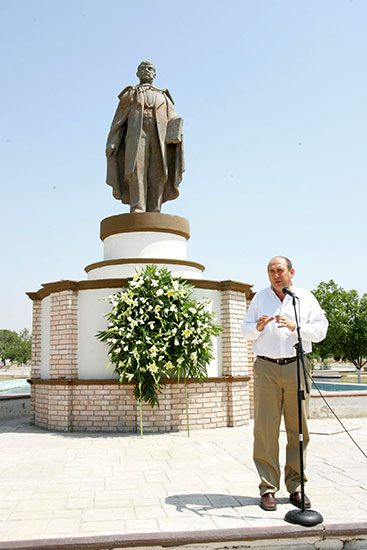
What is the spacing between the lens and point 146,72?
1150 cm

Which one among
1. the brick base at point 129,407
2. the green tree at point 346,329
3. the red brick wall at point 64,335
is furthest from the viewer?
the green tree at point 346,329

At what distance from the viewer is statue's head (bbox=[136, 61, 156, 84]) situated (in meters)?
11.5

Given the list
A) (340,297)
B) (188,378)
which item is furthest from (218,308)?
(340,297)

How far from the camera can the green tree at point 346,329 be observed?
34406 millimetres

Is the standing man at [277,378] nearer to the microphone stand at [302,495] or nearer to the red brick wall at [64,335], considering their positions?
the microphone stand at [302,495]

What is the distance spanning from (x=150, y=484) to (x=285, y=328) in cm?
229

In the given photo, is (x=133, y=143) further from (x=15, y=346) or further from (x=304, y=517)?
(x=15, y=346)

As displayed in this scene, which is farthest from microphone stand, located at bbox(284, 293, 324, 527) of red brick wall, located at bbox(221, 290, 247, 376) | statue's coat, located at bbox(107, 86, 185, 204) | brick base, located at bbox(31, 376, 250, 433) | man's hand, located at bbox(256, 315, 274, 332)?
statue's coat, located at bbox(107, 86, 185, 204)

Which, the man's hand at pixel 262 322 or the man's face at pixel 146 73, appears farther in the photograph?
the man's face at pixel 146 73

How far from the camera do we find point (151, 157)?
11.6 meters

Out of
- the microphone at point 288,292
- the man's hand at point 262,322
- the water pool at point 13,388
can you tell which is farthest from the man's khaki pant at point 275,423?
the water pool at point 13,388

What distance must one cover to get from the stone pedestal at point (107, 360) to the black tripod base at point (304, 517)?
519 centimetres

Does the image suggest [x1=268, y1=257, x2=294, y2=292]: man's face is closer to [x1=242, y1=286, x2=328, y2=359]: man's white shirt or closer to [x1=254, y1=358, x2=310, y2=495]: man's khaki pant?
[x1=242, y1=286, x2=328, y2=359]: man's white shirt

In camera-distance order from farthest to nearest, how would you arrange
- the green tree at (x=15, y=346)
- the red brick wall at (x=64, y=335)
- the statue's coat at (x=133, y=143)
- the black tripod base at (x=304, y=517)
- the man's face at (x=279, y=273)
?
the green tree at (x=15, y=346) < the statue's coat at (x=133, y=143) < the red brick wall at (x=64, y=335) < the man's face at (x=279, y=273) < the black tripod base at (x=304, y=517)
